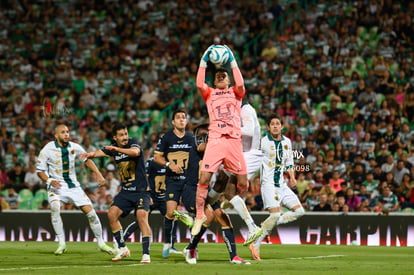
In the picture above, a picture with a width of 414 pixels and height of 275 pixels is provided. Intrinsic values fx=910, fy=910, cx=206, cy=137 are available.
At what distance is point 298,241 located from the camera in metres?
21.2

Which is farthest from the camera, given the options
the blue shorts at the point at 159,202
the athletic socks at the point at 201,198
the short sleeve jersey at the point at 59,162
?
the blue shorts at the point at 159,202

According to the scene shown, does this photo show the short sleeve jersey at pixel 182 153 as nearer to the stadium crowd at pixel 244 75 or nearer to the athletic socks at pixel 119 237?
the athletic socks at pixel 119 237

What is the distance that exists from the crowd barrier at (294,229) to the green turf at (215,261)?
1.95 metres

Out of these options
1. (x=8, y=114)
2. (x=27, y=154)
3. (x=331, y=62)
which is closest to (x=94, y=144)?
(x=27, y=154)

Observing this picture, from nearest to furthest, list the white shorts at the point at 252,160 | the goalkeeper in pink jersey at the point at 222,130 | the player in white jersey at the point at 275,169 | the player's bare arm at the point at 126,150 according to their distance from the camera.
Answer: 1. the goalkeeper in pink jersey at the point at 222,130
2. the player's bare arm at the point at 126,150
3. the white shorts at the point at 252,160
4. the player in white jersey at the point at 275,169

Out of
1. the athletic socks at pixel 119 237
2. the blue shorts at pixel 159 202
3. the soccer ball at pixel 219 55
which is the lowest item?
the athletic socks at pixel 119 237

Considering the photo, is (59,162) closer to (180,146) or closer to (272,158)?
(180,146)

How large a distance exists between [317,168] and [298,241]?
234 cm

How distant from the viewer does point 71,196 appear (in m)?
16.6

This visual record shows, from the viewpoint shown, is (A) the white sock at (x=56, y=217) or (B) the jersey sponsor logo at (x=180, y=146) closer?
(B) the jersey sponsor logo at (x=180, y=146)

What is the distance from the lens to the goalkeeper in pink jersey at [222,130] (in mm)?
12500

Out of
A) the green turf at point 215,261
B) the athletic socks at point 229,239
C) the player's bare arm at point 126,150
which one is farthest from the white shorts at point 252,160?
the player's bare arm at point 126,150

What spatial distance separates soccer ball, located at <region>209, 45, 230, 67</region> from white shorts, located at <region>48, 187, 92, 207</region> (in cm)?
528

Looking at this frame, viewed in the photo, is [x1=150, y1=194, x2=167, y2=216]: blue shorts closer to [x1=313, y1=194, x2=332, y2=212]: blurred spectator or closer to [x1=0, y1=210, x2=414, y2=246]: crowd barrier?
[x1=0, y1=210, x2=414, y2=246]: crowd barrier
